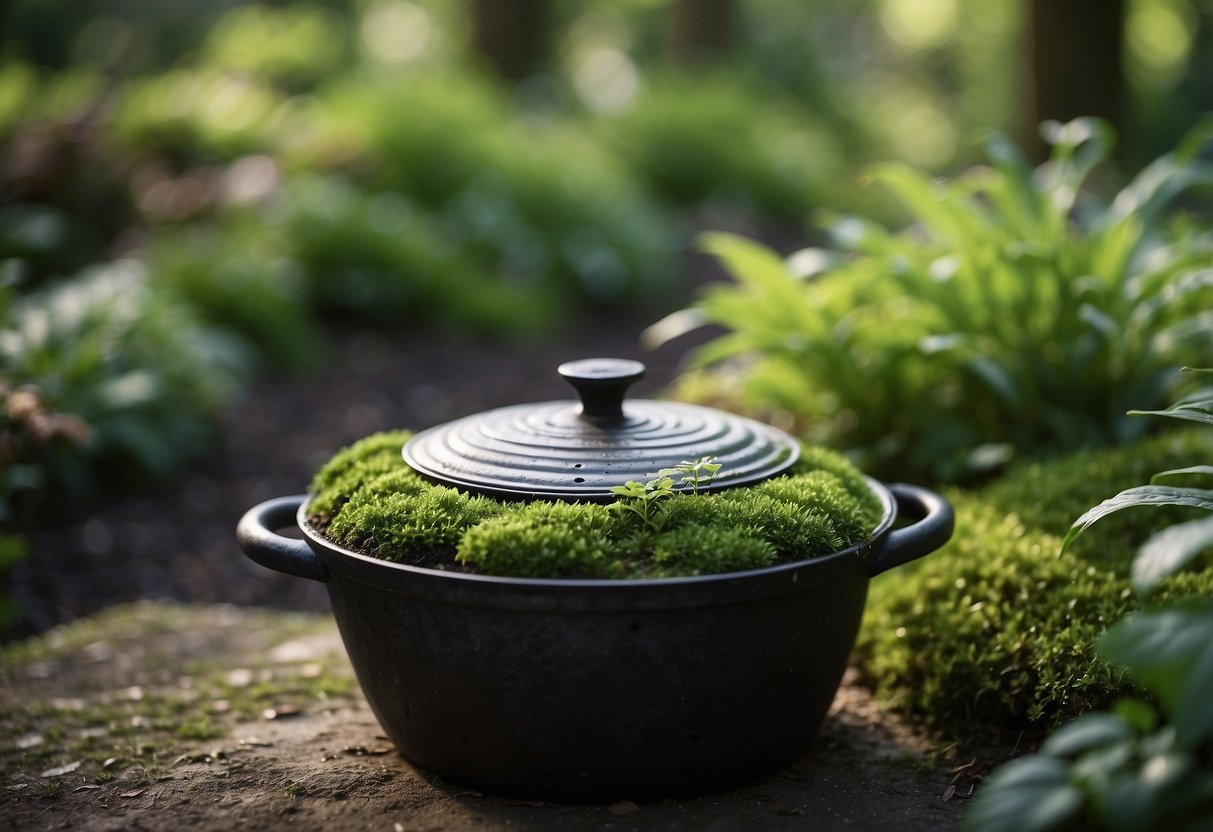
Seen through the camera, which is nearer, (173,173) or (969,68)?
(173,173)

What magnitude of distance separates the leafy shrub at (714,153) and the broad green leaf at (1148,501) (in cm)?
738

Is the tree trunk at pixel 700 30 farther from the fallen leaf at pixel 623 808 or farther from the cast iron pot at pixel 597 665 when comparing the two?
the fallen leaf at pixel 623 808

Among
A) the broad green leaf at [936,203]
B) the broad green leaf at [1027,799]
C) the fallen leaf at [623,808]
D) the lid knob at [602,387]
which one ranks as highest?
the broad green leaf at [936,203]

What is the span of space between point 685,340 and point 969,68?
1608 centimetres

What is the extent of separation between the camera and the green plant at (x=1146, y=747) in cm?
146

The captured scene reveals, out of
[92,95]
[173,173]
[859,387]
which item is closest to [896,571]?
[859,387]

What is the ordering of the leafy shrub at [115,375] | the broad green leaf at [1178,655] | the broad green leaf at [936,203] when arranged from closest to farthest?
the broad green leaf at [1178,655], the broad green leaf at [936,203], the leafy shrub at [115,375]

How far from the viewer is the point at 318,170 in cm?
735

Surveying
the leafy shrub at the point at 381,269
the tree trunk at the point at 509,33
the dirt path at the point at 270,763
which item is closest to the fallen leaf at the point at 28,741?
the dirt path at the point at 270,763

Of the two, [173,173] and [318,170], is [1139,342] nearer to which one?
[318,170]

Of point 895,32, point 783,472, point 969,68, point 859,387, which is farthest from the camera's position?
point 895,32

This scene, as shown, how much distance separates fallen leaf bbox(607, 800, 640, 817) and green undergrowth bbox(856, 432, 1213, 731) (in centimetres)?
89

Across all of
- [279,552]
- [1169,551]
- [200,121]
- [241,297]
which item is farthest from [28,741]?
[200,121]

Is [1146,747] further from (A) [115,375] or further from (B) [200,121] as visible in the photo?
(B) [200,121]
